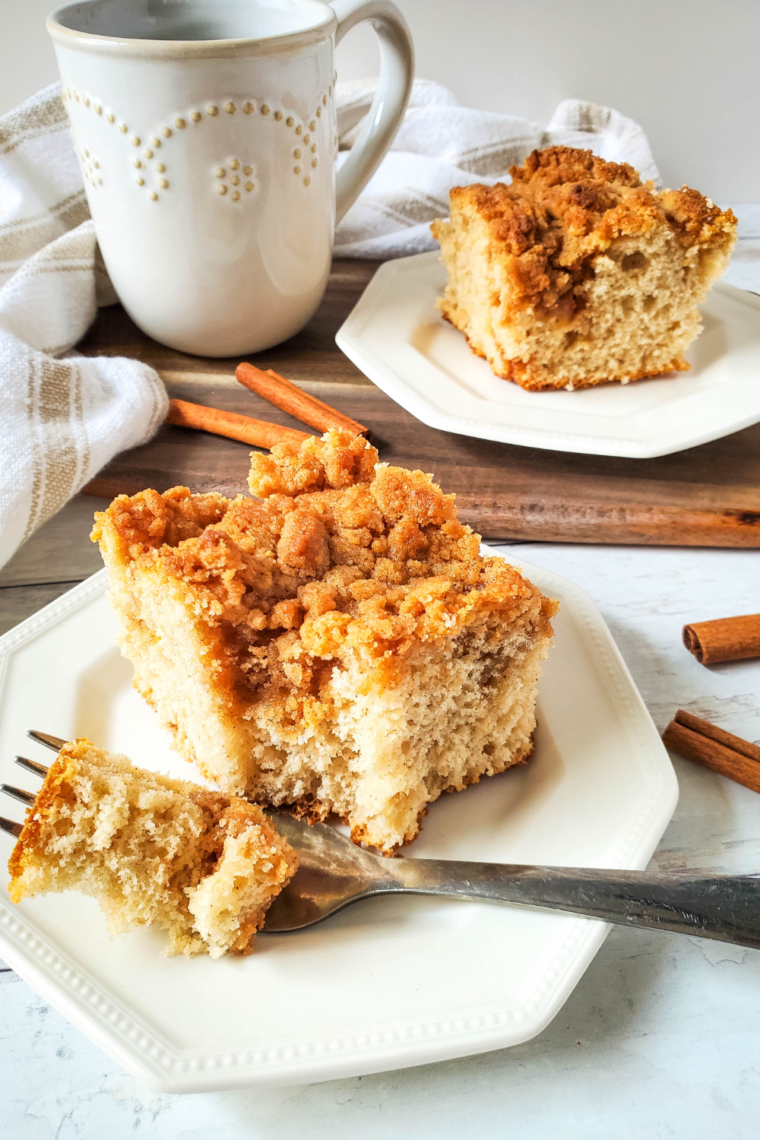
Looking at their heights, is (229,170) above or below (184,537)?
above

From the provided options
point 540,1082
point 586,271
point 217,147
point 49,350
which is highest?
point 217,147

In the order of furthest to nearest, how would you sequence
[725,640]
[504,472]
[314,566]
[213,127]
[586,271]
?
1. [586,271]
2. [504,472]
3. [213,127]
4. [725,640]
5. [314,566]

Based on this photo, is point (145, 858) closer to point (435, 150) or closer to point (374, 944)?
point (374, 944)

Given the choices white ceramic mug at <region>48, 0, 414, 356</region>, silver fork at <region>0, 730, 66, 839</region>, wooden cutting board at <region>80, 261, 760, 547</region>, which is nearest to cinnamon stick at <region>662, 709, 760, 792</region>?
wooden cutting board at <region>80, 261, 760, 547</region>

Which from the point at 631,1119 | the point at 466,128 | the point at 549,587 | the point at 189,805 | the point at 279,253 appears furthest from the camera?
the point at 466,128

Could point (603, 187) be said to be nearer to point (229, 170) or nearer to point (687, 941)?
point (229, 170)

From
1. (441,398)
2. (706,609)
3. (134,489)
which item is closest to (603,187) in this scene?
(441,398)

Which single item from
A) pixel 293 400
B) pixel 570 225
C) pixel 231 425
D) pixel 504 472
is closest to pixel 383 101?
pixel 570 225
